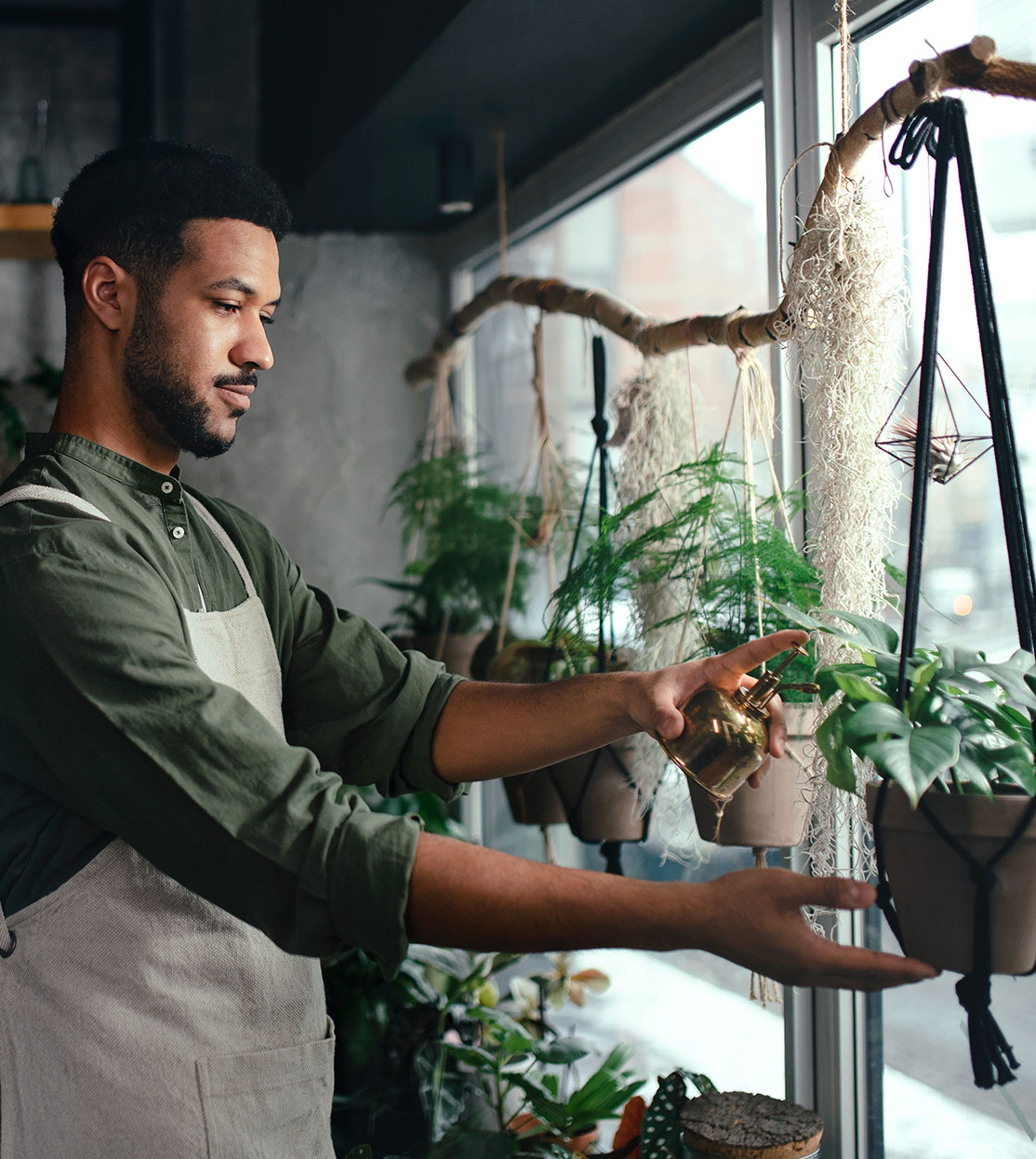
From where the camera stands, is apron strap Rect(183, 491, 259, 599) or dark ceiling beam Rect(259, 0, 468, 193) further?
dark ceiling beam Rect(259, 0, 468, 193)

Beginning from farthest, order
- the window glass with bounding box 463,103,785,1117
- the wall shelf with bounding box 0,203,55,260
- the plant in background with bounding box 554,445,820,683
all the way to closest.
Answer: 1. the wall shelf with bounding box 0,203,55,260
2. the window glass with bounding box 463,103,785,1117
3. the plant in background with bounding box 554,445,820,683

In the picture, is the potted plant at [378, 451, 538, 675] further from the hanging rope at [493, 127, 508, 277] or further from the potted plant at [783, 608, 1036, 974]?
the potted plant at [783, 608, 1036, 974]

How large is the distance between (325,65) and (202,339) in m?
1.49

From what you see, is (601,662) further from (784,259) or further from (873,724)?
(873,724)

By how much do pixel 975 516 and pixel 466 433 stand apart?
5.49 ft

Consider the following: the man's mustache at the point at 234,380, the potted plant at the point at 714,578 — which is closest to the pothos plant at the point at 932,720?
the potted plant at the point at 714,578

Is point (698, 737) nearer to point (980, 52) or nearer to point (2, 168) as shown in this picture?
point (980, 52)

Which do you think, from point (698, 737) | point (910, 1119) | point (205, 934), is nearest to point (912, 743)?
point (698, 737)

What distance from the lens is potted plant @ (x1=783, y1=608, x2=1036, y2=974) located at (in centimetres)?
74

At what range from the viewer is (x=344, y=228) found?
271 cm

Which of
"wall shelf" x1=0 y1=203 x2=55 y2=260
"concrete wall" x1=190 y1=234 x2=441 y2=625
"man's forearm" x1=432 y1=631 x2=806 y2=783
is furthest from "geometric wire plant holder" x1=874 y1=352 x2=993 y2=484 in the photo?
"wall shelf" x1=0 y1=203 x2=55 y2=260

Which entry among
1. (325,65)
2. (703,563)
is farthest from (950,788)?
(325,65)

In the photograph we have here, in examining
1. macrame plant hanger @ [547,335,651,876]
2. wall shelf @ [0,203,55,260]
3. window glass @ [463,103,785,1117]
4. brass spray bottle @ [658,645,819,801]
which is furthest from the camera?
wall shelf @ [0,203,55,260]

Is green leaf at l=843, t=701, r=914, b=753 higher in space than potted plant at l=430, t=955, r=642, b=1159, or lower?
higher
